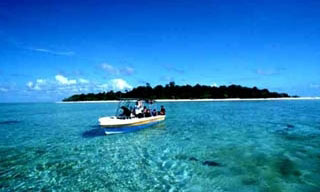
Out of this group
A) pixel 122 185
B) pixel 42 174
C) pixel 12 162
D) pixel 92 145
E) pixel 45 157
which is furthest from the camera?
pixel 92 145

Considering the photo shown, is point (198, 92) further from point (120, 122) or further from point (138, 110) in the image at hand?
point (120, 122)

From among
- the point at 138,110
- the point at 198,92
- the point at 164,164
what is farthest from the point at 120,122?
the point at 198,92

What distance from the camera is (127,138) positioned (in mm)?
16156

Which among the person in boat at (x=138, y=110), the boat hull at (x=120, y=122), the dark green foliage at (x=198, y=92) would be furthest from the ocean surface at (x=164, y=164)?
the dark green foliage at (x=198, y=92)

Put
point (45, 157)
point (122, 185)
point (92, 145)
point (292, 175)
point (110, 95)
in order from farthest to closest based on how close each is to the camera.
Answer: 1. point (110, 95)
2. point (92, 145)
3. point (45, 157)
4. point (292, 175)
5. point (122, 185)

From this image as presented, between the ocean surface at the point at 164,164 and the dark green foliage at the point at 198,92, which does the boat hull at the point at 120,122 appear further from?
the dark green foliage at the point at 198,92

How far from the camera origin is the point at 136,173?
9.09 metres

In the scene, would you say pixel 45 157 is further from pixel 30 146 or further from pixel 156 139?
pixel 156 139

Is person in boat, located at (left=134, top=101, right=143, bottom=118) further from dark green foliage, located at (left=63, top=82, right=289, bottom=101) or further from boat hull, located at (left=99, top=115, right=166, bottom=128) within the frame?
dark green foliage, located at (left=63, top=82, right=289, bottom=101)

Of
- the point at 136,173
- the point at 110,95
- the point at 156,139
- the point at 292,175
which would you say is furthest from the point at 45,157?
the point at 110,95

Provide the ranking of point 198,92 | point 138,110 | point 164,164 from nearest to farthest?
point 164,164
point 138,110
point 198,92

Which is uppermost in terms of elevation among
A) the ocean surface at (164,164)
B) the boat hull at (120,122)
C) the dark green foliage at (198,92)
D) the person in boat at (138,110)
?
the dark green foliage at (198,92)

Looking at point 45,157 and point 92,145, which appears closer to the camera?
point 45,157

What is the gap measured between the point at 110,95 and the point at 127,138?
110 metres
